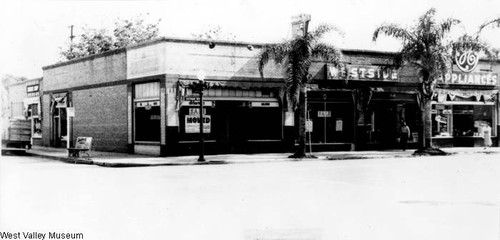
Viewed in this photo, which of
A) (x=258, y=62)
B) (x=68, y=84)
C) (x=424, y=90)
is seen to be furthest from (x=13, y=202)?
(x=68, y=84)

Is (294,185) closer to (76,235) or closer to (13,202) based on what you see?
(13,202)

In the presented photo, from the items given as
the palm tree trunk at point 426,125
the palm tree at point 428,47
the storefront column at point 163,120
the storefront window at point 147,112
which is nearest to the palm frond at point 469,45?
the palm tree at point 428,47

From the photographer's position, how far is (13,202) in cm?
1016

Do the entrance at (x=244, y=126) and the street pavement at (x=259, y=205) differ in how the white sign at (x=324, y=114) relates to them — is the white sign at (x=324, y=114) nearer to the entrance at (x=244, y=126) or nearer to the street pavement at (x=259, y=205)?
the entrance at (x=244, y=126)

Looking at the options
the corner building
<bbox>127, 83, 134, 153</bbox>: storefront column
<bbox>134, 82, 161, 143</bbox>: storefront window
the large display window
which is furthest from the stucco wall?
the large display window

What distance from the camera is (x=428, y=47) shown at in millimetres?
26781

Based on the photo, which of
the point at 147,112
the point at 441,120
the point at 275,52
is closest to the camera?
the point at 275,52

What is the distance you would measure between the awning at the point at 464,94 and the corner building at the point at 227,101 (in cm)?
Result: 169

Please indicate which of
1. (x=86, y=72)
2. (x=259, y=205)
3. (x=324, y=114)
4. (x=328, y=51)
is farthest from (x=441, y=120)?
(x=259, y=205)

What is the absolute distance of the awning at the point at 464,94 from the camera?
32.0 metres

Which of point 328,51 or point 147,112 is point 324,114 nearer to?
point 328,51

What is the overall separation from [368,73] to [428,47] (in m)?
3.90

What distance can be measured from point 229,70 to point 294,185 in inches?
530

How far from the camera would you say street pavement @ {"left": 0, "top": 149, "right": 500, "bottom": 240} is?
27.2 ft
